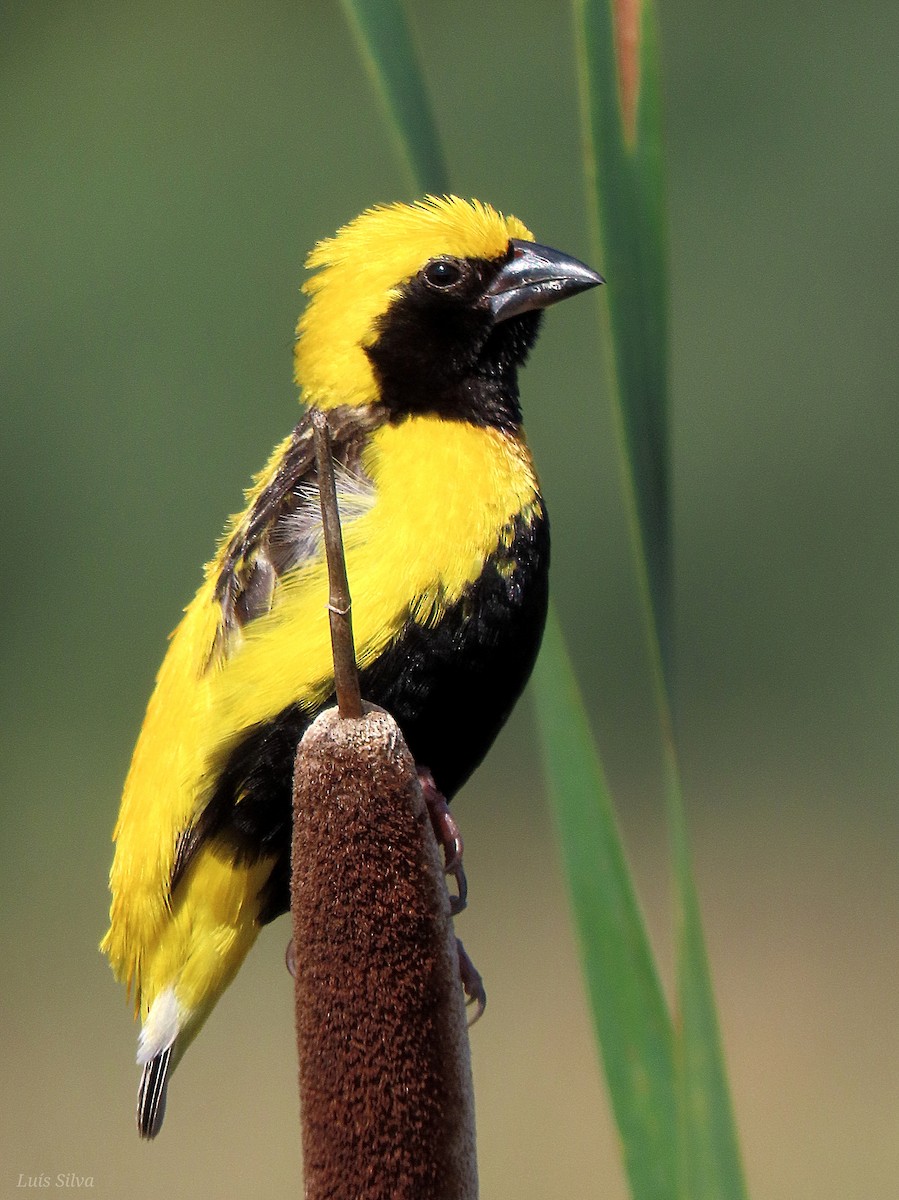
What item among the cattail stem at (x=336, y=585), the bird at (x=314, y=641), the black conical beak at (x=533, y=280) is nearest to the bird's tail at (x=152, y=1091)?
the bird at (x=314, y=641)

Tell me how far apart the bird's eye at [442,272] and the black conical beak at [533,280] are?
28 mm

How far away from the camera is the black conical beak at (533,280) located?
3.31ft

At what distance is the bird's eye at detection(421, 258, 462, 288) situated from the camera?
3.41 ft

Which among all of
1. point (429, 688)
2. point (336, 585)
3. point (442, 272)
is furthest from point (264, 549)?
point (336, 585)

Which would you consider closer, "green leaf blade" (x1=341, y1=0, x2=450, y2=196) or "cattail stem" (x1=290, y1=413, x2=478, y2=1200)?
"cattail stem" (x1=290, y1=413, x2=478, y2=1200)

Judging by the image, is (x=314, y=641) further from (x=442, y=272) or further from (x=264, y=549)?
(x=442, y=272)

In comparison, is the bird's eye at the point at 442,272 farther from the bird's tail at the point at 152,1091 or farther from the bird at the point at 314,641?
the bird's tail at the point at 152,1091

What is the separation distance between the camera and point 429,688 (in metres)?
0.95

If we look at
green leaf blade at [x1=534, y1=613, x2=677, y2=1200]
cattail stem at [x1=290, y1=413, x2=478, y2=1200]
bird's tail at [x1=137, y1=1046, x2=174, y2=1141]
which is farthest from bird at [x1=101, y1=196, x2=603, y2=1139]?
cattail stem at [x1=290, y1=413, x2=478, y2=1200]

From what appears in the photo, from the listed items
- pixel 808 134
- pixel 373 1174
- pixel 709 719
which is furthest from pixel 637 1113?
pixel 808 134

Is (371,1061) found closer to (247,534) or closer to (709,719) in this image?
(247,534)

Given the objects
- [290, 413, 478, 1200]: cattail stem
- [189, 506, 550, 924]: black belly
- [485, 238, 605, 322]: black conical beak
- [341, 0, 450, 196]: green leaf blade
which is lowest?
[290, 413, 478, 1200]: cattail stem

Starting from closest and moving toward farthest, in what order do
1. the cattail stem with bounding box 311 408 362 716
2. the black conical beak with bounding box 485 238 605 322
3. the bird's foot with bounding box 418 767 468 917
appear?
the cattail stem with bounding box 311 408 362 716, the bird's foot with bounding box 418 767 468 917, the black conical beak with bounding box 485 238 605 322

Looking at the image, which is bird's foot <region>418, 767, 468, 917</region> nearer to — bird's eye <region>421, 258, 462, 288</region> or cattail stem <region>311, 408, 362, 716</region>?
cattail stem <region>311, 408, 362, 716</region>
